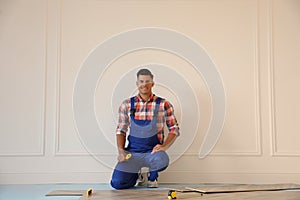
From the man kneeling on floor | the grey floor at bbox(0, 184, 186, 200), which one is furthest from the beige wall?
the man kneeling on floor

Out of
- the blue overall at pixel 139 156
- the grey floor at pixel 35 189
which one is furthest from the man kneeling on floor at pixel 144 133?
the grey floor at pixel 35 189

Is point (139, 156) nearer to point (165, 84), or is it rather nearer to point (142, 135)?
point (142, 135)

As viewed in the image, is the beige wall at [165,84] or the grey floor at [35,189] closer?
the grey floor at [35,189]

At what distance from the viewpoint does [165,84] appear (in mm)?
2736

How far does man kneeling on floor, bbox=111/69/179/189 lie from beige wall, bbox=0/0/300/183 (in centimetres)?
22

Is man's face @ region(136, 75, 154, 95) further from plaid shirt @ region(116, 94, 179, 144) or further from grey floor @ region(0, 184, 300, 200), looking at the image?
grey floor @ region(0, 184, 300, 200)

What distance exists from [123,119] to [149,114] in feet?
0.69

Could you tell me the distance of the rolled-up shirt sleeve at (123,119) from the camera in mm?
2496

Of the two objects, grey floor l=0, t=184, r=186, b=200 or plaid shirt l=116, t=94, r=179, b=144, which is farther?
plaid shirt l=116, t=94, r=179, b=144

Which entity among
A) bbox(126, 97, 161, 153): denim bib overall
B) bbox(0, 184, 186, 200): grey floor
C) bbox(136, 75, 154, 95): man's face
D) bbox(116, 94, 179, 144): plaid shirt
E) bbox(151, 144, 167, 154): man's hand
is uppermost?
bbox(136, 75, 154, 95): man's face

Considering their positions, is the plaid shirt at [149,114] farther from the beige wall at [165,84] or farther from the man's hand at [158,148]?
the beige wall at [165,84]

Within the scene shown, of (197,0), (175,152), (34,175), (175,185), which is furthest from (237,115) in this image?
(34,175)

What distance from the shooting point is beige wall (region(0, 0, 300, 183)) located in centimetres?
265

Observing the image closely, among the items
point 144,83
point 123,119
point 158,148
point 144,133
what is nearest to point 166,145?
point 158,148
